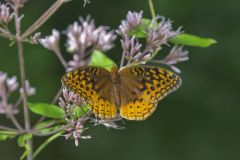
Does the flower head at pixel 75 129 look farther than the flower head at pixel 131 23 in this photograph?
No

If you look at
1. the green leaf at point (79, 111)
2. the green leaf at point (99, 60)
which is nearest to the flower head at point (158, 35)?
the green leaf at point (99, 60)

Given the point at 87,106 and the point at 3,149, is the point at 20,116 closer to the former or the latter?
the point at 3,149

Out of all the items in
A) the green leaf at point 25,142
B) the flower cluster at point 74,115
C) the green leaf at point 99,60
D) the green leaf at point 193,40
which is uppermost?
the green leaf at point 193,40

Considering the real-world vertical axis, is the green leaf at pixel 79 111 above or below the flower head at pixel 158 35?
below

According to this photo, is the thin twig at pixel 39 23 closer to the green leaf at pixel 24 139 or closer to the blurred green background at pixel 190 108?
the green leaf at pixel 24 139

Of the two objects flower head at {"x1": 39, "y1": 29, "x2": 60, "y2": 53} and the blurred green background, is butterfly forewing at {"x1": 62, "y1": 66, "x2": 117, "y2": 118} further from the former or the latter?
the blurred green background

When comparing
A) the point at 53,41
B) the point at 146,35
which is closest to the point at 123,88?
the point at 146,35

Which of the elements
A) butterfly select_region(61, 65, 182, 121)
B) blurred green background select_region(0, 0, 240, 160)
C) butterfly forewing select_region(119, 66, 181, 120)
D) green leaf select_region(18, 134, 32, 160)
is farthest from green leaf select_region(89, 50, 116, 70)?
blurred green background select_region(0, 0, 240, 160)

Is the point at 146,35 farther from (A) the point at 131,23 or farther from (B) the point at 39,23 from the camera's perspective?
(B) the point at 39,23
